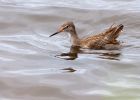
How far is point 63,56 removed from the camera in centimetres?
A: 1227

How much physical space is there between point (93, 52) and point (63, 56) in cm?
87

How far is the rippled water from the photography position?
9.88m

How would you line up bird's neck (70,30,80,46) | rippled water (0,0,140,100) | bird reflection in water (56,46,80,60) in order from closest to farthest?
1. rippled water (0,0,140,100)
2. bird reflection in water (56,46,80,60)
3. bird's neck (70,30,80,46)

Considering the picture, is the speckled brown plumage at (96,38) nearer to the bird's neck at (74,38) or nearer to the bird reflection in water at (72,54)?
the bird's neck at (74,38)

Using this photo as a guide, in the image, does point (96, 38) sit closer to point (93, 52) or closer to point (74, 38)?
point (74, 38)

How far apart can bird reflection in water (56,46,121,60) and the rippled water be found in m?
0.02

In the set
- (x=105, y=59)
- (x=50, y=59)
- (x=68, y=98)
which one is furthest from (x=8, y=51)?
(x=68, y=98)

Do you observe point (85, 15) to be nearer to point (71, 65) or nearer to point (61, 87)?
point (71, 65)

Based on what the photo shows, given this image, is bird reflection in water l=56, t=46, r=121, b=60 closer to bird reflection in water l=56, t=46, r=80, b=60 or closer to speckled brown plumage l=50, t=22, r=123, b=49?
bird reflection in water l=56, t=46, r=80, b=60

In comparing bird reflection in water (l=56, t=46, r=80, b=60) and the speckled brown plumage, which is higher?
the speckled brown plumage

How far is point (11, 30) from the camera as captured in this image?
14.6 metres

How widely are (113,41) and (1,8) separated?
4117mm

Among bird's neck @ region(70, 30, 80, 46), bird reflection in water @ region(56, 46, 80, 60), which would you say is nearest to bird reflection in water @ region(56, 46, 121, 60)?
bird reflection in water @ region(56, 46, 80, 60)

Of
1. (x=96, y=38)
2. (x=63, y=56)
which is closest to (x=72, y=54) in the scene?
(x=63, y=56)
